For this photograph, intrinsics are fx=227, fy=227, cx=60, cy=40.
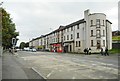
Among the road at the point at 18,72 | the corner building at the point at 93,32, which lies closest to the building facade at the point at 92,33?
the corner building at the point at 93,32

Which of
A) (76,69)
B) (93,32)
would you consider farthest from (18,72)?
(93,32)

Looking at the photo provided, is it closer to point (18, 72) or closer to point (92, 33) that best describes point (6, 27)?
point (18, 72)

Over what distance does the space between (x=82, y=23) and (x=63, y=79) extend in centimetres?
5562

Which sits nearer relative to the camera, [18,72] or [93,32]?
[18,72]

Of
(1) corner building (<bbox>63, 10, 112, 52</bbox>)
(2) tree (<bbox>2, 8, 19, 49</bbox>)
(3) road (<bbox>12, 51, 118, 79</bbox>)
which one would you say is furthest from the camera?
(1) corner building (<bbox>63, 10, 112, 52</bbox>)

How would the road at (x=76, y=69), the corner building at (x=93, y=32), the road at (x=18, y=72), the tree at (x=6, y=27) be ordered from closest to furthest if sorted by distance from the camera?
the road at (x=18, y=72)
the road at (x=76, y=69)
the tree at (x=6, y=27)
the corner building at (x=93, y=32)

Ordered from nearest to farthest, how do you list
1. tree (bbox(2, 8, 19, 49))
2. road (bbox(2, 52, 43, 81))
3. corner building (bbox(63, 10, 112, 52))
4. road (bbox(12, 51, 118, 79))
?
1. road (bbox(2, 52, 43, 81))
2. road (bbox(12, 51, 118, 79))
3. tree (bbox(2, 8, 19, 49))
4. corner building (bbox(63, 10, 112, 52))

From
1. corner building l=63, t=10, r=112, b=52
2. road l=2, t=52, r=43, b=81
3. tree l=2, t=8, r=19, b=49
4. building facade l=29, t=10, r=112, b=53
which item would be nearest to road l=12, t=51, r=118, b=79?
road l=2, t=52, r=43, b=81

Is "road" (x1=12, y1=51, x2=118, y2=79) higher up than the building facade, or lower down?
lower down

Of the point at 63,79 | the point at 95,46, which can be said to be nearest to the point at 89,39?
the point at 95,46

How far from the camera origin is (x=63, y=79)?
41.1 feet

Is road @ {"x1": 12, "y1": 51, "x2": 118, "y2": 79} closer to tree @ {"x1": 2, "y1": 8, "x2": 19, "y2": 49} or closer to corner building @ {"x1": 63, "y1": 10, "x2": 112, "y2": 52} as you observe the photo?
tree @ {"x1": 2, "y1": 8, "x2": 19, "y2": 49}

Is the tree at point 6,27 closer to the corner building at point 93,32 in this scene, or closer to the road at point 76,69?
the road at point 76,69

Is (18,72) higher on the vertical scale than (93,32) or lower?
lower
